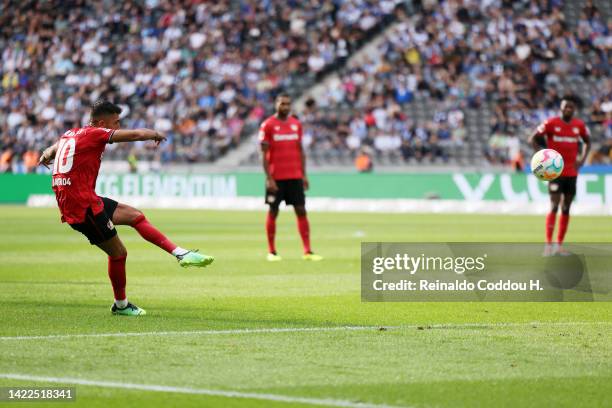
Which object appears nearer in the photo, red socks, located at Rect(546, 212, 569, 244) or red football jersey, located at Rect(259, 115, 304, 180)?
red socks, located at Rect(546, 212, 569, 244)

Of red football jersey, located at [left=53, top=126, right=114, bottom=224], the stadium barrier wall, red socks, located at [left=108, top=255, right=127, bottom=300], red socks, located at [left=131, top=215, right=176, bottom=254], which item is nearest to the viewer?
red football jersey, located at [left=53, top=126, right=114, bottom=224]

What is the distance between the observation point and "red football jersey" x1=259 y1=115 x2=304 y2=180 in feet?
60.6

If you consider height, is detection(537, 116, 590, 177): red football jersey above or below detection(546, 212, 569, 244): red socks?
above

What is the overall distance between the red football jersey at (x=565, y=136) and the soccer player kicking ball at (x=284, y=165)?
3.77 metres

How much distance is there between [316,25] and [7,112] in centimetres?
1336

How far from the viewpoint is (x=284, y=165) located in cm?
1852

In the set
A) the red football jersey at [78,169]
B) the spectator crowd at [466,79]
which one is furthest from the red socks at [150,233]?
the spectator crowd at [466,79]

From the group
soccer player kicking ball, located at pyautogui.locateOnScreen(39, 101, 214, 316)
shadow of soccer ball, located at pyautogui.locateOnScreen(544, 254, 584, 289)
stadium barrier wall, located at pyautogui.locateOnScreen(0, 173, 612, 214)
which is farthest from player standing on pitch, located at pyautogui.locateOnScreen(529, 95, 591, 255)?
stadium barrier wall, located at pyautogui.locateOnScreen(0, 173, 612, 214)

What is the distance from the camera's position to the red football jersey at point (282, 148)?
18.5 meters

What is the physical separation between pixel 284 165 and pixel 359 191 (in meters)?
17.9

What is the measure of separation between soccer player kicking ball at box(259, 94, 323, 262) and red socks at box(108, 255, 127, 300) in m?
7.54

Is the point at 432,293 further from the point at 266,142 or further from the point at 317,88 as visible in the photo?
the point at 317,88

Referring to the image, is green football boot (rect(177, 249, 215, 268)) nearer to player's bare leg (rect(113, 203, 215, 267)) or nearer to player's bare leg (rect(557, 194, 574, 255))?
player's bare leg (rect(113, 203, 215, 267))

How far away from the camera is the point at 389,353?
27.8 ft
